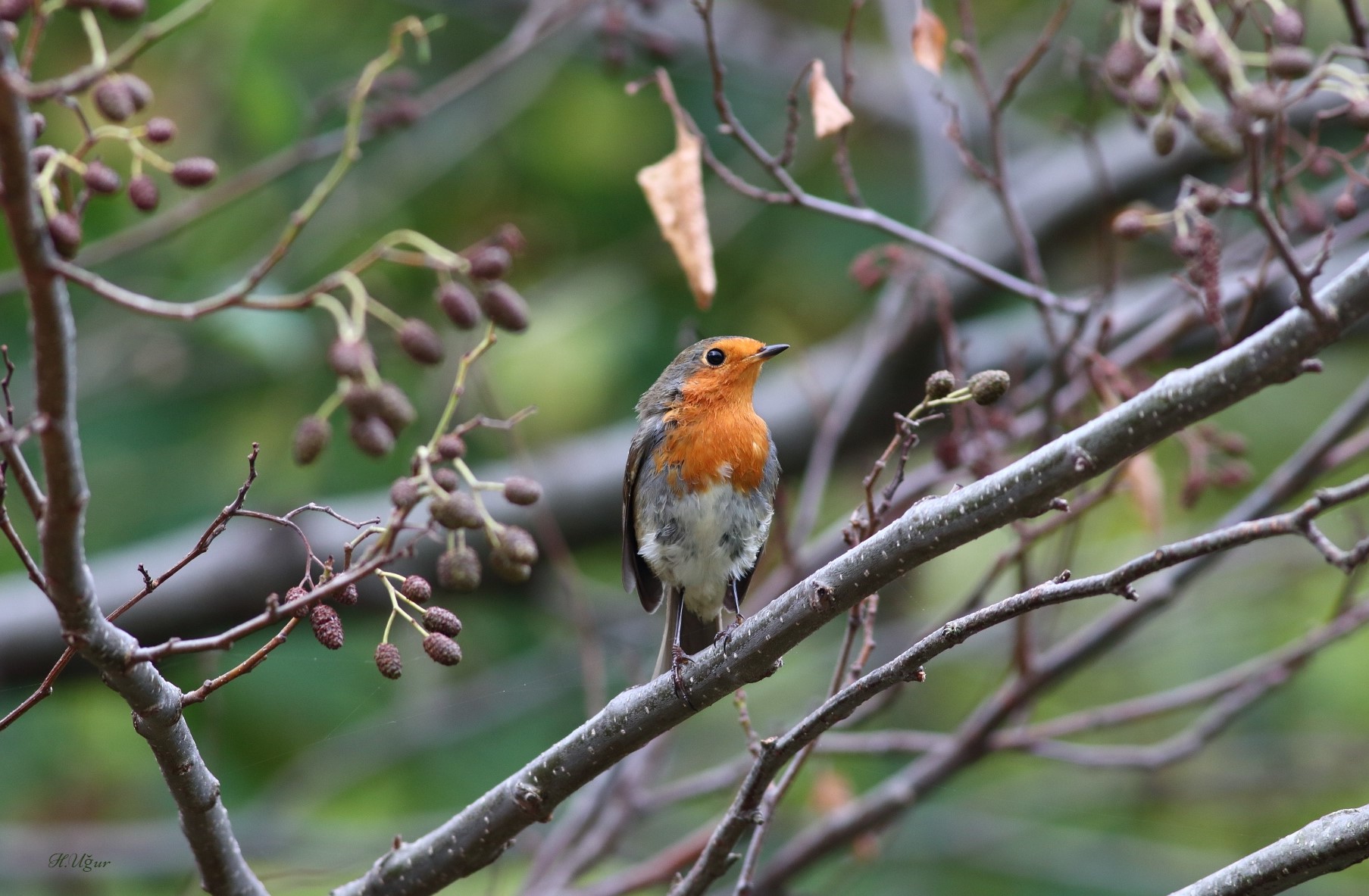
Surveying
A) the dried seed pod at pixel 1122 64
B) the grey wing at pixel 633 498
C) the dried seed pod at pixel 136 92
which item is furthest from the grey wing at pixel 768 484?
the dried seed pod at pixel 136 92

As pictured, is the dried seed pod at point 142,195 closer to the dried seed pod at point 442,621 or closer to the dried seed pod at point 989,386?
the dried seed pod at point 442,621

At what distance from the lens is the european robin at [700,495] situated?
4270 mm

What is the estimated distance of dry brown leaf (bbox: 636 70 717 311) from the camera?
3.17 m

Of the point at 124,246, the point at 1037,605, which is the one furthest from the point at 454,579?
the point at 124,246

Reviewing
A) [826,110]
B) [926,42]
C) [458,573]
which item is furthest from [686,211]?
[458,573]

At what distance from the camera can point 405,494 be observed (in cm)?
211

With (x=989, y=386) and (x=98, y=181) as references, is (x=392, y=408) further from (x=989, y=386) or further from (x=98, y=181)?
(x=989, y=386)

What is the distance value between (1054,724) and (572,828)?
1728 millimetres

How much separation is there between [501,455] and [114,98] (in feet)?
18.2

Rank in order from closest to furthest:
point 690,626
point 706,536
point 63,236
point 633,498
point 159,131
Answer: point 63,236 < point 159,131 < point 706,536 < point 633,498 < point 690,626

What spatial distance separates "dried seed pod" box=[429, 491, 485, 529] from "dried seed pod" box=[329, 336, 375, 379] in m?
0.32

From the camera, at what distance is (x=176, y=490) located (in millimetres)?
7379

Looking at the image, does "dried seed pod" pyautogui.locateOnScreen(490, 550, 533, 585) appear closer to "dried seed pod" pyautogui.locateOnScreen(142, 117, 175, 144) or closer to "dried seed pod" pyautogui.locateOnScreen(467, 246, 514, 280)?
"dried seed pod" pyautogui.locateOnScreen(467, 246, 514, 280)

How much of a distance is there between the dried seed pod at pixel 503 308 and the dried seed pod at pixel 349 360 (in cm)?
27
